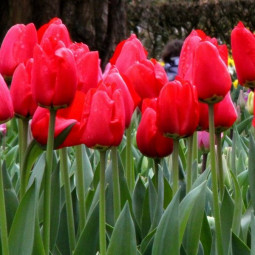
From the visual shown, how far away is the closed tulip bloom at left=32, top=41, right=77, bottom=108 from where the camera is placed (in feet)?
3.24

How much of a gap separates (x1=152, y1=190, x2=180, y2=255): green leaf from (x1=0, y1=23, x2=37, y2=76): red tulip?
41 cm

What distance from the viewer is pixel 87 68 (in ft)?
3.74

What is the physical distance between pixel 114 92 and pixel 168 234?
0.21 meters

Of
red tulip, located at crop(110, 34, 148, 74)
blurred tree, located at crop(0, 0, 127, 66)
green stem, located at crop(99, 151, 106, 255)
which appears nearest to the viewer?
green stem, located at crop(99, 151, 106, 255)

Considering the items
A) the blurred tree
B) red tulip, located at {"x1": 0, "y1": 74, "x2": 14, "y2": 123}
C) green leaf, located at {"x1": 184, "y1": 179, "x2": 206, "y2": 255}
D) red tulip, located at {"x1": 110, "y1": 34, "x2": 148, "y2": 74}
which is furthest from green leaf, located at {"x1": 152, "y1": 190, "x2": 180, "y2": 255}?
the blurred tree

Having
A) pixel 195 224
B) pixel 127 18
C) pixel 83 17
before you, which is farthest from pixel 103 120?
pixel 127 18

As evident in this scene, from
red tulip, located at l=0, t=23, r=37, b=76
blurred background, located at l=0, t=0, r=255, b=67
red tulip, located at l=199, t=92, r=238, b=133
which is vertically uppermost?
red tulip, located at l=0, t=23, r=37, b=76

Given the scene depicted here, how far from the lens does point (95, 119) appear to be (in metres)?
1.00

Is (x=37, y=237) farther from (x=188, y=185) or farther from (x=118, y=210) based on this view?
(x=188, y=185)

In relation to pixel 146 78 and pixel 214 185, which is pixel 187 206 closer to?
pixel 214 185

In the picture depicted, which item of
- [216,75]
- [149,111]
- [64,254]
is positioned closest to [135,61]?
[149,111]

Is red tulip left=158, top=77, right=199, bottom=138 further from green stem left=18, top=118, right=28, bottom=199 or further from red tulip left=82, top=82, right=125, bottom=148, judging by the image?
green stem left=18, top=118, right=28, bottom=199

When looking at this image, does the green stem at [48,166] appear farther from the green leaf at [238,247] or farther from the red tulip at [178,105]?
the green leaf at [238,247]

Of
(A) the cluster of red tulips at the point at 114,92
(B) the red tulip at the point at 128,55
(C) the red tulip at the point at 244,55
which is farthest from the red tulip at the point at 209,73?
(B) the red tulip at the point at 128,55
